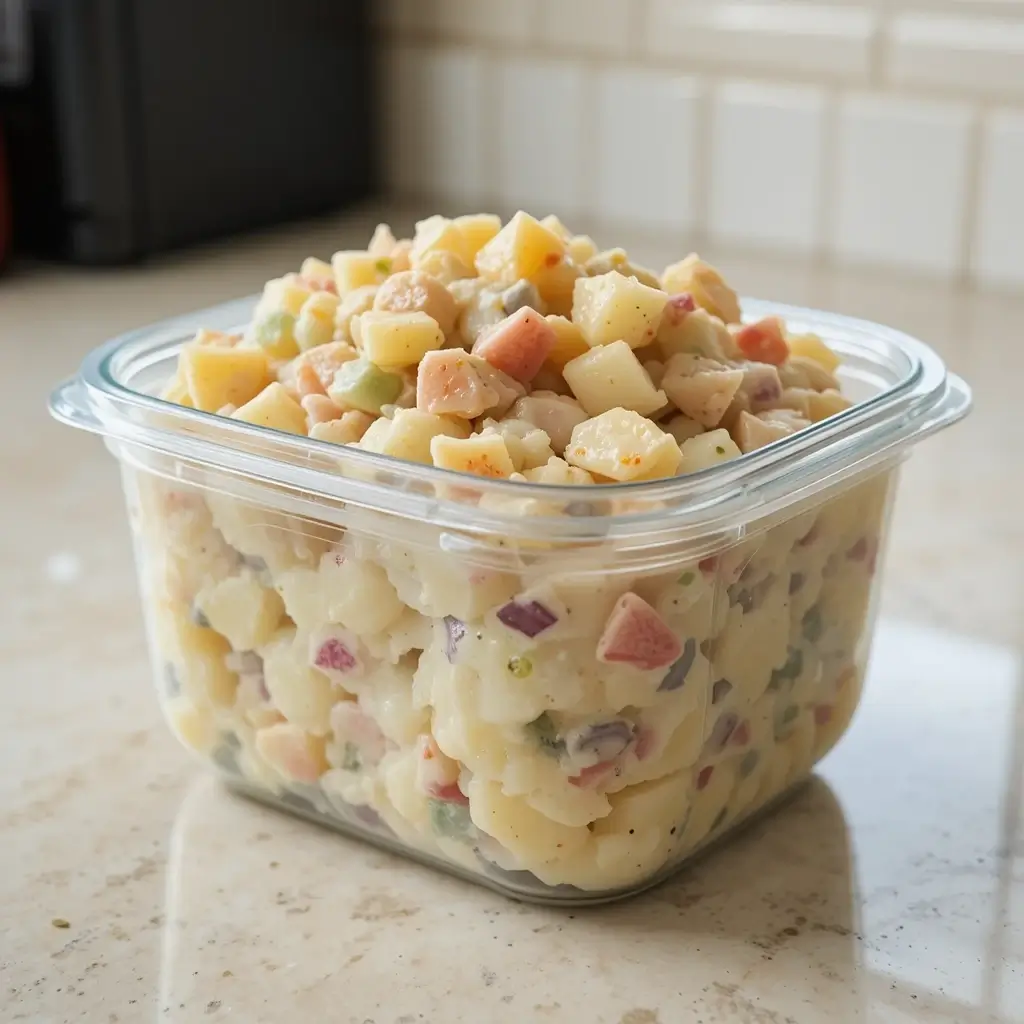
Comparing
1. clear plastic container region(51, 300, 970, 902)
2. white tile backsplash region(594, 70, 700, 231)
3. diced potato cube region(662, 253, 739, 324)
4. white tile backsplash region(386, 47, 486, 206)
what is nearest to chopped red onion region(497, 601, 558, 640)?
clear plastic container region(51, 300, 970, 902)

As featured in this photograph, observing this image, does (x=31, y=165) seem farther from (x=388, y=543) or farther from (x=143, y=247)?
(x=388, y=543)

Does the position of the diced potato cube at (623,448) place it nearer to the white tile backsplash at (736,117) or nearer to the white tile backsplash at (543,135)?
the white tile backsplash at (736,117)

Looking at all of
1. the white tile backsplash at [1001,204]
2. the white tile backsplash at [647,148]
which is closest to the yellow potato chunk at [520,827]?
the white tile backsplash at [1001,204]

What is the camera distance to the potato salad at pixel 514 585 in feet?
2.07

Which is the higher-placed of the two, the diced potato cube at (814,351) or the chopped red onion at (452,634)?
the diced potato cube at (814,351)

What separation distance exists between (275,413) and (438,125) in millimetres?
1314

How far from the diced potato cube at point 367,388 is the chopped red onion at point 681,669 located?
0.16 metres

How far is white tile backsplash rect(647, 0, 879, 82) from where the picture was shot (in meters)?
1.60

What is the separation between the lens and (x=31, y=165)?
1679mm

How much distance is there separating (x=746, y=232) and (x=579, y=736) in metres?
1.19

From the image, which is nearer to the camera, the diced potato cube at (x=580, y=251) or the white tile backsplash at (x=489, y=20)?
the diced potato cube at (x=580, y=251)

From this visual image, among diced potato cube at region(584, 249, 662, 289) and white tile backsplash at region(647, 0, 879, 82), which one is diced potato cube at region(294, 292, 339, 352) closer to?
diced potato cube at region(584, 249, 662, 289)

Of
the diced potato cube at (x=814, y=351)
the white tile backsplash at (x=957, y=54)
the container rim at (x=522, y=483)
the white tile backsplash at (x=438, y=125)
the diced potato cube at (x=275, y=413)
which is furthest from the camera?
the white tile backsplash at (x=438, y=125)

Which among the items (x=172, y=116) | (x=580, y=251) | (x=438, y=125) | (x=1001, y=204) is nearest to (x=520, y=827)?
(x=580, y=251)
